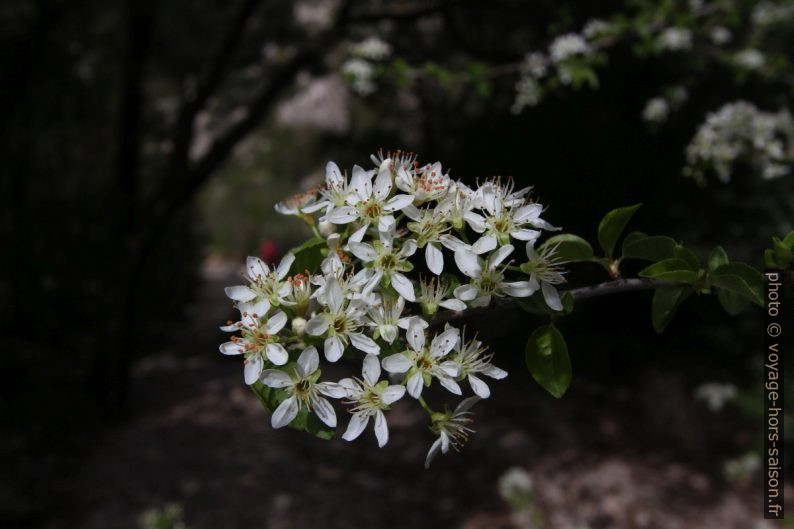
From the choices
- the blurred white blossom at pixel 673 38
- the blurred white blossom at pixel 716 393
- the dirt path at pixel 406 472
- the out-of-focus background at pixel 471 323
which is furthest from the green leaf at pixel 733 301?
the blurred white blossom at pixel 716 393

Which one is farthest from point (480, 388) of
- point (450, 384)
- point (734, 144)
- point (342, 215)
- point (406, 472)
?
point (406, 472)

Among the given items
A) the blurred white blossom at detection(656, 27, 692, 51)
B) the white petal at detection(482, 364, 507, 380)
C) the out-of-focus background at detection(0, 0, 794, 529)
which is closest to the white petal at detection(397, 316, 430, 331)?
the white petal at detection(482, 364, 507, 380)

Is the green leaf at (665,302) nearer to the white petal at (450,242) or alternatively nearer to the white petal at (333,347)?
the white petal at (450,242)

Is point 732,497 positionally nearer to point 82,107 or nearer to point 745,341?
point 745,341

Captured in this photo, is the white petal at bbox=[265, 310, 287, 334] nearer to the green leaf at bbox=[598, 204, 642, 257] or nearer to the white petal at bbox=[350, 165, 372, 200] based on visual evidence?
the white petal at bbox=[350, 165, 372, 200]

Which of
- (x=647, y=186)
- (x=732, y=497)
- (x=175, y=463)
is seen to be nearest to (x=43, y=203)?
(x=175, y=463)

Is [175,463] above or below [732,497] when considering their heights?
above

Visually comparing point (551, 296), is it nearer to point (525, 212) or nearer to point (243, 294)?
point (525, 212)
